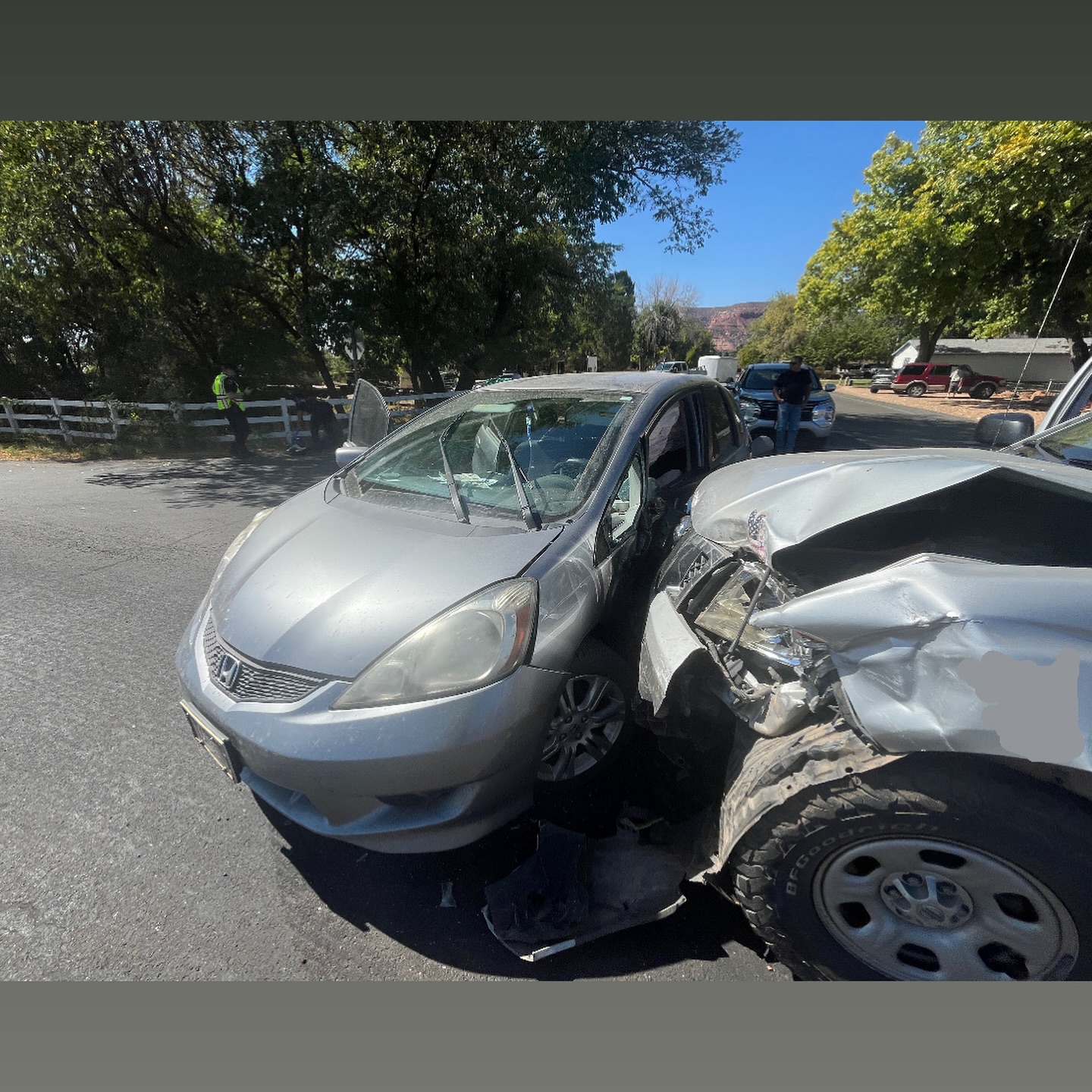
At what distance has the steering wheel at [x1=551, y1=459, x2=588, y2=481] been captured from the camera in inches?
105

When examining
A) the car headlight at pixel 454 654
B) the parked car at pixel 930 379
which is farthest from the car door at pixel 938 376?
the car headlight at pixel 454 654

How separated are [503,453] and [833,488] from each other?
1.52 meters

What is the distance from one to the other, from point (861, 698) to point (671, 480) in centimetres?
222

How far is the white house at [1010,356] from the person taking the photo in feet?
137

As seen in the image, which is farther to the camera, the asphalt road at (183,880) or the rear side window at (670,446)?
the rear side window at (670,446)

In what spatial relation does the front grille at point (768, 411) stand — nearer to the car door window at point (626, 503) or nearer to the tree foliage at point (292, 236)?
the tree foliage at point (292, 236)

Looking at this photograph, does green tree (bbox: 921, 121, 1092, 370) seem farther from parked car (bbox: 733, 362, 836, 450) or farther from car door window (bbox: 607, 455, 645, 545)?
car door window (bbox: 607, 455, 645, 545)

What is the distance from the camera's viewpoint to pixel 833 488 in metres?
2.00

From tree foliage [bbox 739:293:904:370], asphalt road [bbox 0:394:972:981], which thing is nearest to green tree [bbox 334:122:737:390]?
asphalt road [bbox 0:394:972:981]

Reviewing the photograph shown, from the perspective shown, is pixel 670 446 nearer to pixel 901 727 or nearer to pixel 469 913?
pixel 901 727

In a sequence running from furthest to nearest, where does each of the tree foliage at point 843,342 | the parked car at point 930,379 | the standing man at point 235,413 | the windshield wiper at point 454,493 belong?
the tree foliage at point 843,342
the parked car at point 930,379
the standing man at point 235,413
the windshield wiper at point 454,493

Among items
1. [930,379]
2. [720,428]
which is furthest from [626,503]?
[930,379]

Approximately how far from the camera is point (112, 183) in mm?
12531

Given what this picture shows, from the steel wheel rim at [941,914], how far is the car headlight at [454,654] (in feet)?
3.71
